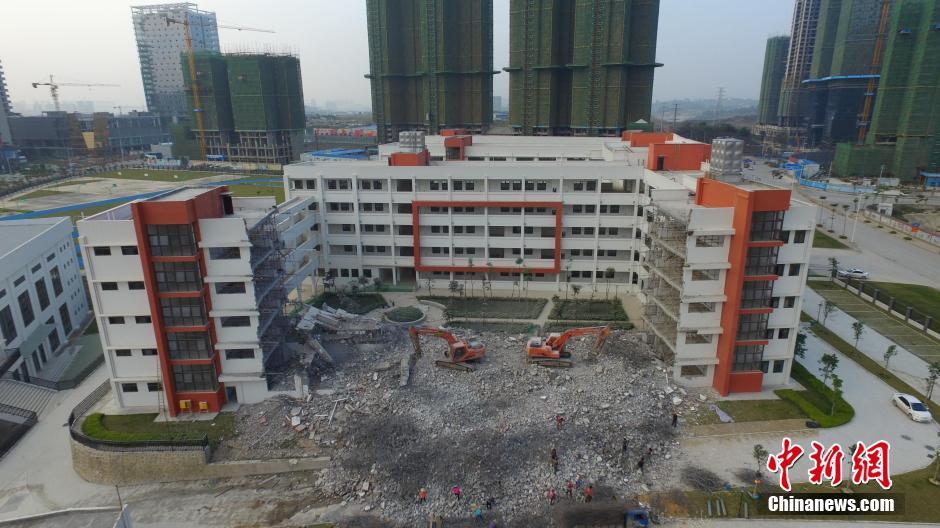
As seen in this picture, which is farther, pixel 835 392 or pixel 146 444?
pixel 835 392

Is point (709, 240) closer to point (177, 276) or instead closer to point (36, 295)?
point (177, 276)

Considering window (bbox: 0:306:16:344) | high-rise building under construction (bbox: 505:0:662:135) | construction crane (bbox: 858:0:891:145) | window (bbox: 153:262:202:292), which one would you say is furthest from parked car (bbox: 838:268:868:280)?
construction crane (bbox: 858:0:891:145)

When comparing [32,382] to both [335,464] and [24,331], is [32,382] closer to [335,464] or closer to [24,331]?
[24,331]

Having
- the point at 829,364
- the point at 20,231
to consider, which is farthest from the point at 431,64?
the point at 829,364

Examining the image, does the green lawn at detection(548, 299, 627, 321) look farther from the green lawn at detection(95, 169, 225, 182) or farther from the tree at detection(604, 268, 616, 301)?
the green lawn at detection(95, 169, 225, 182)

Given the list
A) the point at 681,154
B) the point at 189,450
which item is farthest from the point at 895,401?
the point at 189,450

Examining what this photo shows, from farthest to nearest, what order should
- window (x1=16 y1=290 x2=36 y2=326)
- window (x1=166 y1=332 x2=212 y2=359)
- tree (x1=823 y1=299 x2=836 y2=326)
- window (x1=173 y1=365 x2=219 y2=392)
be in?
tree (x1=823 y1=299 x2=836 y2=326) → window (x1=16 y1=290 x2=36 y2=326) → window (x1=173 y1=365 x2=219 y2=392) → window (x1=166 y1=332 x2=212 y2=359)

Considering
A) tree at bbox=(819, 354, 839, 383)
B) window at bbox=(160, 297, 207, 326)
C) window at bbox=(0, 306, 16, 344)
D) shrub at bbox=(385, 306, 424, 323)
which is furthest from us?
shrub at bbox=(385, 306, 424, 323)

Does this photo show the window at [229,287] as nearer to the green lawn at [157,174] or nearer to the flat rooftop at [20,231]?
the flat rooftop at [20,231]
